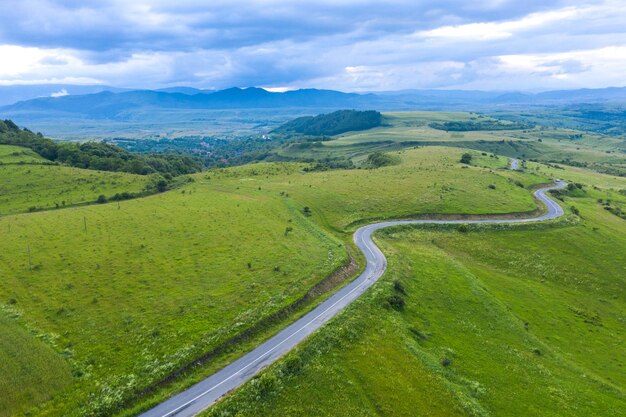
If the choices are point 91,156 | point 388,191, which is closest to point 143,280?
point 388,191

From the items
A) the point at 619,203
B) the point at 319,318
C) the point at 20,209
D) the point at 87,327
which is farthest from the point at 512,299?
the point at 20,209

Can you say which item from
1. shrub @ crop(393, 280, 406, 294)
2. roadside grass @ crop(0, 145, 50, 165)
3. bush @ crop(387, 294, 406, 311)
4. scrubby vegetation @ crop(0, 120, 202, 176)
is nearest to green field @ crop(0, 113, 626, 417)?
bush @ crop(387, 294, 406, 311)

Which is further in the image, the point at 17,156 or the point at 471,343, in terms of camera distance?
the point at 17,156

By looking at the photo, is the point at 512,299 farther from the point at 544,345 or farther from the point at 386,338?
the point at 386,338

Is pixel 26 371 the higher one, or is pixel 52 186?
pixel 52 186

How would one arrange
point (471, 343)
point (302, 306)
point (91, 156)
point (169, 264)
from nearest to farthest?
point (471, 343)
point (302, 306)
point (169, 264)
point (91, 156)

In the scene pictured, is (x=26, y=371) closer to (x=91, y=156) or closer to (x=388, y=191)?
(x=388, y=191)
